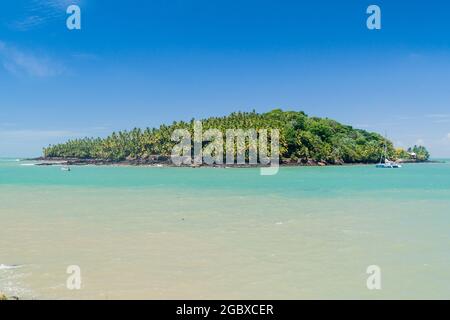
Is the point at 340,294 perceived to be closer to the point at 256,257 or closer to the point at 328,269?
the point at 328,269

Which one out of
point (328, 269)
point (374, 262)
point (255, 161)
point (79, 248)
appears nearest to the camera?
point (328, 269)

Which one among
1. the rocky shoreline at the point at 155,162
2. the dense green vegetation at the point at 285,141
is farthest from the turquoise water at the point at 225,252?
the dense green vegetation at the point at 285,141

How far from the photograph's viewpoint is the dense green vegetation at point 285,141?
100562 mm

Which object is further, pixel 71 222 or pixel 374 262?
pixel 71 222

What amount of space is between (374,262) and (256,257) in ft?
9.98

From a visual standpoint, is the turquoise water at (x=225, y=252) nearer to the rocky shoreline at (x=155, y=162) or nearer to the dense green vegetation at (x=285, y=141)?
the rocky shoreline at (x=155, y=162)

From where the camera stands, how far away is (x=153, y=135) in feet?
368

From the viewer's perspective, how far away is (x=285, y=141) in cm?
9838

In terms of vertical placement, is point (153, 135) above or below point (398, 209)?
above

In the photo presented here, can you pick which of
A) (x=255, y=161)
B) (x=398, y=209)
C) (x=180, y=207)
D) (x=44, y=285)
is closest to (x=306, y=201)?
(x=398, y=209)

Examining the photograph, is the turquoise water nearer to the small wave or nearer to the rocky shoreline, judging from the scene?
the small wave

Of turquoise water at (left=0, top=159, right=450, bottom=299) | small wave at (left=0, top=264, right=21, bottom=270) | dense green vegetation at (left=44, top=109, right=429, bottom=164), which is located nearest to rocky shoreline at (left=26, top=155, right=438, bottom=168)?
dense green vegetation at (left=44, top=109, right=429, bottom=164)

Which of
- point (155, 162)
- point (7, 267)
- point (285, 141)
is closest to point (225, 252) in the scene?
point (7, 267)

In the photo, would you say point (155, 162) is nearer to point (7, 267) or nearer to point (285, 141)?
point (285, 141)
